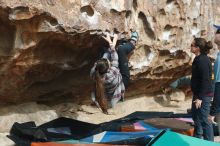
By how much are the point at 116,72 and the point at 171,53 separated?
1561 millimetres

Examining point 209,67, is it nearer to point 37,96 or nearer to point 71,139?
point 71,139

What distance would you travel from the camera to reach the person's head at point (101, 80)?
13.8 feet

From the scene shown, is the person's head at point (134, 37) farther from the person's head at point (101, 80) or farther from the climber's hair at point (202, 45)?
the climber's hair at point (202, 45)

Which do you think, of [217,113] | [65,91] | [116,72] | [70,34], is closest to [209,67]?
[217,113]

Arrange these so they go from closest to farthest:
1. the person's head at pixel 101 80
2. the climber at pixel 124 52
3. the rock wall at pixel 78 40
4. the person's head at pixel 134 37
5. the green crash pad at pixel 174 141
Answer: the green crash pad at pixel 174 141
the rock wall at pixel 78 40
the person's head at pixel 101 80
the climber at pixel 124 52
the person's head at pixel 134 37

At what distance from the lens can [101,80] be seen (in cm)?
428

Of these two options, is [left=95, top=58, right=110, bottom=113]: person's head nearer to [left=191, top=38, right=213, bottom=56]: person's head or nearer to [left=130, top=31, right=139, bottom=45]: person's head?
[left=130, top=31, right=139, bottom=45]: person's head

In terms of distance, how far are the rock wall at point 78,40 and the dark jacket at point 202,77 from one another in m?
0.92

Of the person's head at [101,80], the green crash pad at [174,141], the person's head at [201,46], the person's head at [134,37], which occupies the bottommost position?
the green crash pad at [174,141]

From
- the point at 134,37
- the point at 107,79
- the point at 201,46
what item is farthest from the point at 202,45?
the point at 107,79

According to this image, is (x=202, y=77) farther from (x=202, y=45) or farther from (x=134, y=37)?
(x=134, y=37)

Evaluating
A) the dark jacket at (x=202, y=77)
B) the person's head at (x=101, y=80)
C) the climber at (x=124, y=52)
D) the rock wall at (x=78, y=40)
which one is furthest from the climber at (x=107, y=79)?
the dark jacket at (x=202, y=77)

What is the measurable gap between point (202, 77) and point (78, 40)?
4.37 feet

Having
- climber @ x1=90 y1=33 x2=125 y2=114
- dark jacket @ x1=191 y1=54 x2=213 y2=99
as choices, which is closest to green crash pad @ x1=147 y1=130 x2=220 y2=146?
dark jacket @ x1=191 y1=54 x2=213 y2=99
